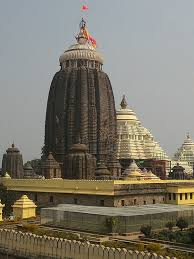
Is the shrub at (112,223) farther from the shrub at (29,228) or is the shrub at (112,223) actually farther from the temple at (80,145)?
the temple at (80,145)

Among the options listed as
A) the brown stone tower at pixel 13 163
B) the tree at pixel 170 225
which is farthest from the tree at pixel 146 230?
the brown stone tower at pixel 13 163

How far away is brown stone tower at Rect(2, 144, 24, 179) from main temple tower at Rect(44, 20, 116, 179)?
441cm

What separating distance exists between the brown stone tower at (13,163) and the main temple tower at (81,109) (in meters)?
4.41

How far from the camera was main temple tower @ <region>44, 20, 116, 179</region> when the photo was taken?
2771 inches

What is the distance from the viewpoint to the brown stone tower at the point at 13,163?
234 feet

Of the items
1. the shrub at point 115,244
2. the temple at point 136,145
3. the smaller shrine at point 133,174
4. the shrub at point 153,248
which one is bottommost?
the shrub at point 115,244

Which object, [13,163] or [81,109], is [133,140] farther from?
[13,163]

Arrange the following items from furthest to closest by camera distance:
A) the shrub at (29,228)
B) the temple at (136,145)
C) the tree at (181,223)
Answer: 1. the temple at (136,145)
2. the shrub at (29,228)
3. the tree at (181,223)

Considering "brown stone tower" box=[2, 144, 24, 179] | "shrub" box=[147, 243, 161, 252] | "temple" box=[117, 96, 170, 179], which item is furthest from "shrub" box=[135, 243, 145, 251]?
"temple" box=[117, 96, 170, 179]

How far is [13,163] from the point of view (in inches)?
2822

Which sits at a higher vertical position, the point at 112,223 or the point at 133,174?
the point at 133,174

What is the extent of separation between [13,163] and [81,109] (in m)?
13.1

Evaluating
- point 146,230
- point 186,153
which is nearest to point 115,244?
point 146,230

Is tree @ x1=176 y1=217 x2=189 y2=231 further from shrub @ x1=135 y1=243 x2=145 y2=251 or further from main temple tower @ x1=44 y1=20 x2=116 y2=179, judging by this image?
main temple tower @ x1=44 y1=20 x2=116 y2=179
